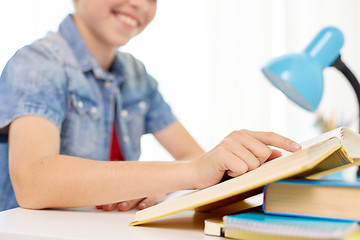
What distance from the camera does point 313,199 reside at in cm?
41

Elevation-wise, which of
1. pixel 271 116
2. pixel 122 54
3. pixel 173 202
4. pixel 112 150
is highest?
pixel 122 54

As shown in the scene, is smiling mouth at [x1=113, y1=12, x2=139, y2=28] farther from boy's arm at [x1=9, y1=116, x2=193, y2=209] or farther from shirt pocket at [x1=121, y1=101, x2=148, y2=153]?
boy's arm at [x1=9, y1=116, x2=193, y2=209]

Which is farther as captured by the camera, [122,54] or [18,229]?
[122,54]

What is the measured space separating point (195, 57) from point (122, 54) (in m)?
1.61

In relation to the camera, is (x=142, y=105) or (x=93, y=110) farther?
(x=142, y=105)

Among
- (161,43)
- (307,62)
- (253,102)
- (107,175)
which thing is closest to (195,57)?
(161,43)

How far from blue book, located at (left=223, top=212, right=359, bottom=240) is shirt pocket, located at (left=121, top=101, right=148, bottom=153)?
70cm

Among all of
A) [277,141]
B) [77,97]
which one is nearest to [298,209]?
[277,141]

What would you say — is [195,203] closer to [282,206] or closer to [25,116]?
[282,206]

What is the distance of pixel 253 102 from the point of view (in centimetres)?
274

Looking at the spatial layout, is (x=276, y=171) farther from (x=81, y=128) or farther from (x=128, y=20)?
(x=128, y=20)

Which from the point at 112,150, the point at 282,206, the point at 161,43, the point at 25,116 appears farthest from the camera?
the point at 161,43

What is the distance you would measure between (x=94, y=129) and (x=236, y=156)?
54cm

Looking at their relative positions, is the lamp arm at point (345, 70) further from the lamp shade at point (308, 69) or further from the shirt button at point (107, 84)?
the shirt button at point (107, 84)
